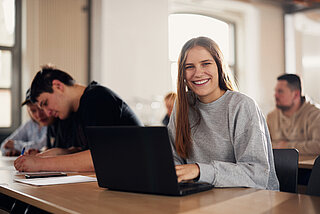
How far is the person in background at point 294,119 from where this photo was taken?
344cm

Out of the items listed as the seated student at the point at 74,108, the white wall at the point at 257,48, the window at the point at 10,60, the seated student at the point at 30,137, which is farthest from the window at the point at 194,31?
the seated student at the point at 74,108

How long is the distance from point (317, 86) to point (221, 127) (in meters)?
7.47

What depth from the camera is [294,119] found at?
385cm

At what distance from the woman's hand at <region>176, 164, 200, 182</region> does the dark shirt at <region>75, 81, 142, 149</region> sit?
95cm

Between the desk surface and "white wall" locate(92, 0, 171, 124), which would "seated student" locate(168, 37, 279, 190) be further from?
"white wall" locate(92, 0, 171, 124)

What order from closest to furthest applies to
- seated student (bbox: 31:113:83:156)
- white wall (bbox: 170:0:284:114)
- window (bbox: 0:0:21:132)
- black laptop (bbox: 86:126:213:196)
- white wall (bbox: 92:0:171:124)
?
black laptop (bbox: 86:126:213:196) → seated student (bbox: 31:113:83:156) → window (bbox: 0:0:21:132) → white wall (bbox: 92:0:171:124) → white wall (bbox: 170:0:284:114)

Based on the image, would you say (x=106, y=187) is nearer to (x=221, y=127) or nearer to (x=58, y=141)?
(x=221, y=127)

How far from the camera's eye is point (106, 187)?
5.44 feet

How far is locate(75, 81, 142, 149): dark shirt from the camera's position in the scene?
2467 millimetres

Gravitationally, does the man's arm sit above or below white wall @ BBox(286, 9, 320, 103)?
below

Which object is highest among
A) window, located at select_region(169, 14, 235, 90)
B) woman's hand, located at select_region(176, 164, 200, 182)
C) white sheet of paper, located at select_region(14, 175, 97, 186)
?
window, located at select_region(169, 14, 235, 90)

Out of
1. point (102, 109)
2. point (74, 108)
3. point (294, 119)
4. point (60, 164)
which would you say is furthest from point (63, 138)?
point (294, 119)

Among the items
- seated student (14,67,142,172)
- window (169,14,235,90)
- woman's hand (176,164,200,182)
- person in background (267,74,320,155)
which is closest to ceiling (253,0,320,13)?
window (169,14,235,90)

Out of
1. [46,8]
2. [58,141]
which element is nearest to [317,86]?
[46,8]
